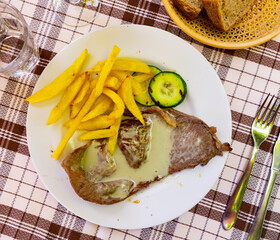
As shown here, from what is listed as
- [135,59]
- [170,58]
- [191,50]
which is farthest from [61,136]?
[191,50]

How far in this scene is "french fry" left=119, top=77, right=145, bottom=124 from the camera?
2.10 meters

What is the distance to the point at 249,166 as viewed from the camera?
2328mm

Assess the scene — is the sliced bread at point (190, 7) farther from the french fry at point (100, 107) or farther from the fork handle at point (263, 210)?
the fork handle at point (263, 210)

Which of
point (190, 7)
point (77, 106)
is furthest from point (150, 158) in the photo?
point (190, 7)

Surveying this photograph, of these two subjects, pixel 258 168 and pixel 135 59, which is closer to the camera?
pixel 135 59

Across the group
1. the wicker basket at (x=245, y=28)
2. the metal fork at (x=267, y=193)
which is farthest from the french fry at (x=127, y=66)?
the metal fork at (x=267, y=193)

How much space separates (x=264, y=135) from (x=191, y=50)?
786mm

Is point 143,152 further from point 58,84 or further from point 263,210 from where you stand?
point 263,210

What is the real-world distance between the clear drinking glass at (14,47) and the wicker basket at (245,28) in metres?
0.97

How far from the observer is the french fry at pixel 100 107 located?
83.0 inches

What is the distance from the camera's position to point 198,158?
7.18 ft

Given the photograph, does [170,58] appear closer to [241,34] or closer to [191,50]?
[191,50]

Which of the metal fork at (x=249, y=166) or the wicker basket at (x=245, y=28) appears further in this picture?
the metal fork at (x=249, y=166)

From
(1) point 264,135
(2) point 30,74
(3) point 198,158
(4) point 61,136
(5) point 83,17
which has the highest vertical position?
(5) point 83,17
